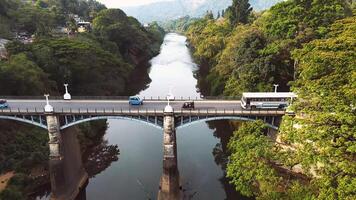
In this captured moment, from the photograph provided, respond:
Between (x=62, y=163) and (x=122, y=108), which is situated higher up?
(x=122, y=108)

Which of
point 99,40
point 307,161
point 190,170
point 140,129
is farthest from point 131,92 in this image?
point 307,161

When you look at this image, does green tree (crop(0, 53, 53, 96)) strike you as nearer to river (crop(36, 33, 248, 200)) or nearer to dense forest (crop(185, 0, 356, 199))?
river (crop(36, 33, 248, 200))

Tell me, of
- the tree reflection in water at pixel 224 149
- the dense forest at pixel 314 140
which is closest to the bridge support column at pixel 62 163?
the tree reflection in water at pixel 224 149

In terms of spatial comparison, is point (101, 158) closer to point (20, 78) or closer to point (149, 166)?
point (149, 166)

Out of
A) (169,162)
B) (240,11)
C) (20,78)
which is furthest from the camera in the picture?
(240,11)

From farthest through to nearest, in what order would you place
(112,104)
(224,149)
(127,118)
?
(224,149), (112,104), (127,118)

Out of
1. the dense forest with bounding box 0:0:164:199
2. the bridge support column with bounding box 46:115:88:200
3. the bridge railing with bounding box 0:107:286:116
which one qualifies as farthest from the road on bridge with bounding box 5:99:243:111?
the dense forest with bounding box 0:0:164:199

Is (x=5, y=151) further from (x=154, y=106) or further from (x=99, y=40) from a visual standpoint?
(x=99, y=40)

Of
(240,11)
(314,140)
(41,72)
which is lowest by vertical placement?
(314,140)

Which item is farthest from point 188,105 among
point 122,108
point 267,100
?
point 267,100
